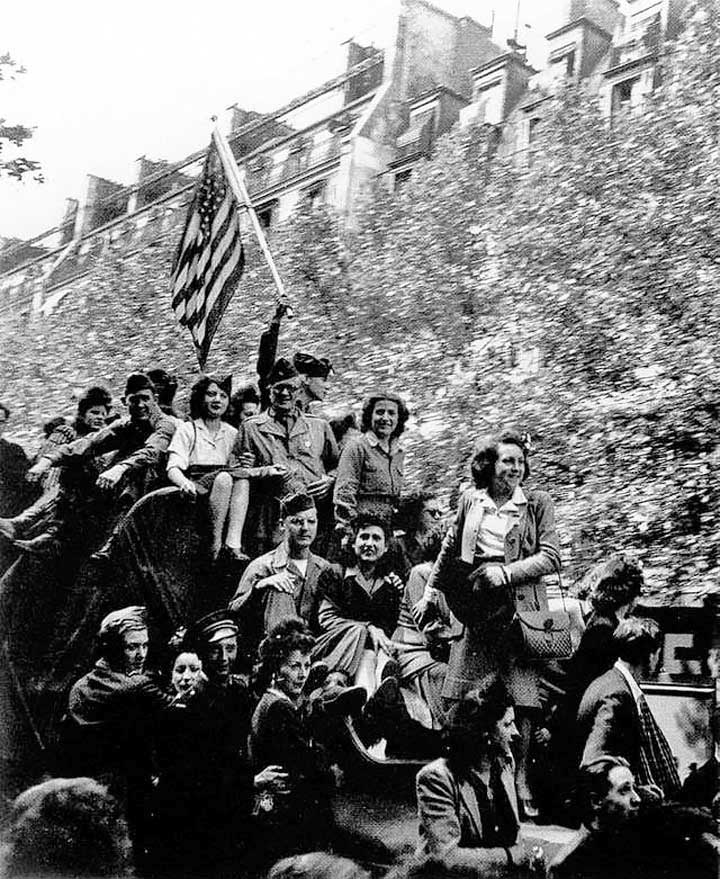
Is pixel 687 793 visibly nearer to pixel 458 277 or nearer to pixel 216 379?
pixel 458 277

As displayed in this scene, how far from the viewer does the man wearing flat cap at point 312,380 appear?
22.7 ft

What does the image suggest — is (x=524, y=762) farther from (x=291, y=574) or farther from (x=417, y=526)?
(x=291, y=574)

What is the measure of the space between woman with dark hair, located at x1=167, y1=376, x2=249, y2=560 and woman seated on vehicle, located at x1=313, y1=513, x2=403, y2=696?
682 mm

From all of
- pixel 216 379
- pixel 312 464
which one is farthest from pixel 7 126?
pixel 312 464

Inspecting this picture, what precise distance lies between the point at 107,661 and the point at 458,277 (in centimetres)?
289

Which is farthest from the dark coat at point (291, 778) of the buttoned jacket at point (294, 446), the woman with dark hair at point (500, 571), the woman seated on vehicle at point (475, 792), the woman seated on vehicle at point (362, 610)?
the buttoned jacket at point (294, 446)

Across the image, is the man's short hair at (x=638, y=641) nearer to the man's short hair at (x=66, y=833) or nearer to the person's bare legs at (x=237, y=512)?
the person's bare legs at (x=237, y=512)

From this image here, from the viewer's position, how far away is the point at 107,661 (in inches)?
270

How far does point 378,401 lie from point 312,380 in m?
0.50

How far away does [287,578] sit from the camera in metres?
6.56

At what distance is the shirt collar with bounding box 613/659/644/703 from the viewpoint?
211 inches

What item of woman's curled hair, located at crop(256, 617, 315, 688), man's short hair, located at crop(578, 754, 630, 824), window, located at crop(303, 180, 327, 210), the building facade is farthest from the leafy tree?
man's short hair, located at crop(578, 754, 630, 824)

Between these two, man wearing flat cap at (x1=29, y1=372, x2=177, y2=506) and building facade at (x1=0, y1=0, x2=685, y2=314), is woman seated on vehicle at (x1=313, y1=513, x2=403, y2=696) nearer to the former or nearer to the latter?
man wearing flat cap at (x1=29, y1=372, x2=177, y2=506)

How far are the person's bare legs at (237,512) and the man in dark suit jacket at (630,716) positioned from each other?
2.22m
